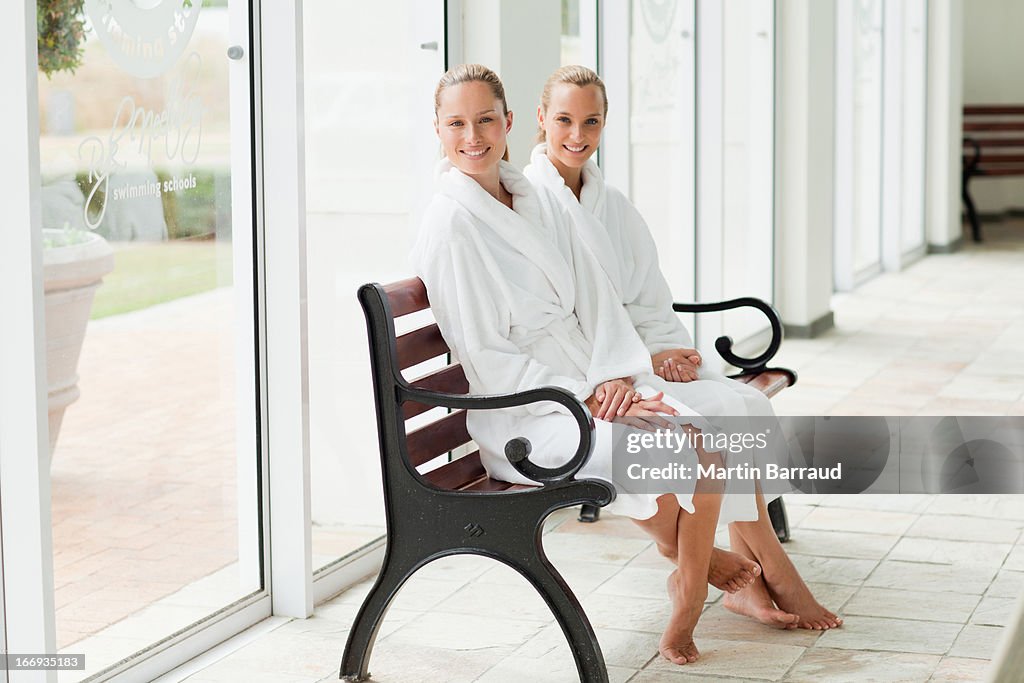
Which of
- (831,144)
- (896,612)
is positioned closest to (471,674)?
(896,612)

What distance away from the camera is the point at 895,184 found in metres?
9.56

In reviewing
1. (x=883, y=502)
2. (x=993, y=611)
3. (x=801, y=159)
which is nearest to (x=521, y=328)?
(x=993, y=611)

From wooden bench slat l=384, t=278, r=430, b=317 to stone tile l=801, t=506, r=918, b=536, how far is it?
5.16ft

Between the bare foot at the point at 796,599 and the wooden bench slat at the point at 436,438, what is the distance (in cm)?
76

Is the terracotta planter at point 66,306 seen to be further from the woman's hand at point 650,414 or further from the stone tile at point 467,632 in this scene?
the woman's hand at point 650,414

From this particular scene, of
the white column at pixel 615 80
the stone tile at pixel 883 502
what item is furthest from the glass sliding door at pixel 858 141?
the stone tile at pixel 883 502

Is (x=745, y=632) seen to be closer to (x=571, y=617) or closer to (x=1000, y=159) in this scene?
(x=571, y=617)

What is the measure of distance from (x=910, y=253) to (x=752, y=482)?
729 cm

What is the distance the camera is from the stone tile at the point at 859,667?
2.79m

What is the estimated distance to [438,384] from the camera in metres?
2.92

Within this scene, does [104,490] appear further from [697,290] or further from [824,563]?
[697,290]

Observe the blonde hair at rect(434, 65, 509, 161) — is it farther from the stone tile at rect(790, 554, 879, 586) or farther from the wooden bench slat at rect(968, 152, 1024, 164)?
the wooden bench slat at rect(968, 152, 1024, 164)

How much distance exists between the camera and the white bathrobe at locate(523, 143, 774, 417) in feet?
10.3

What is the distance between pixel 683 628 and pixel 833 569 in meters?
0.75
